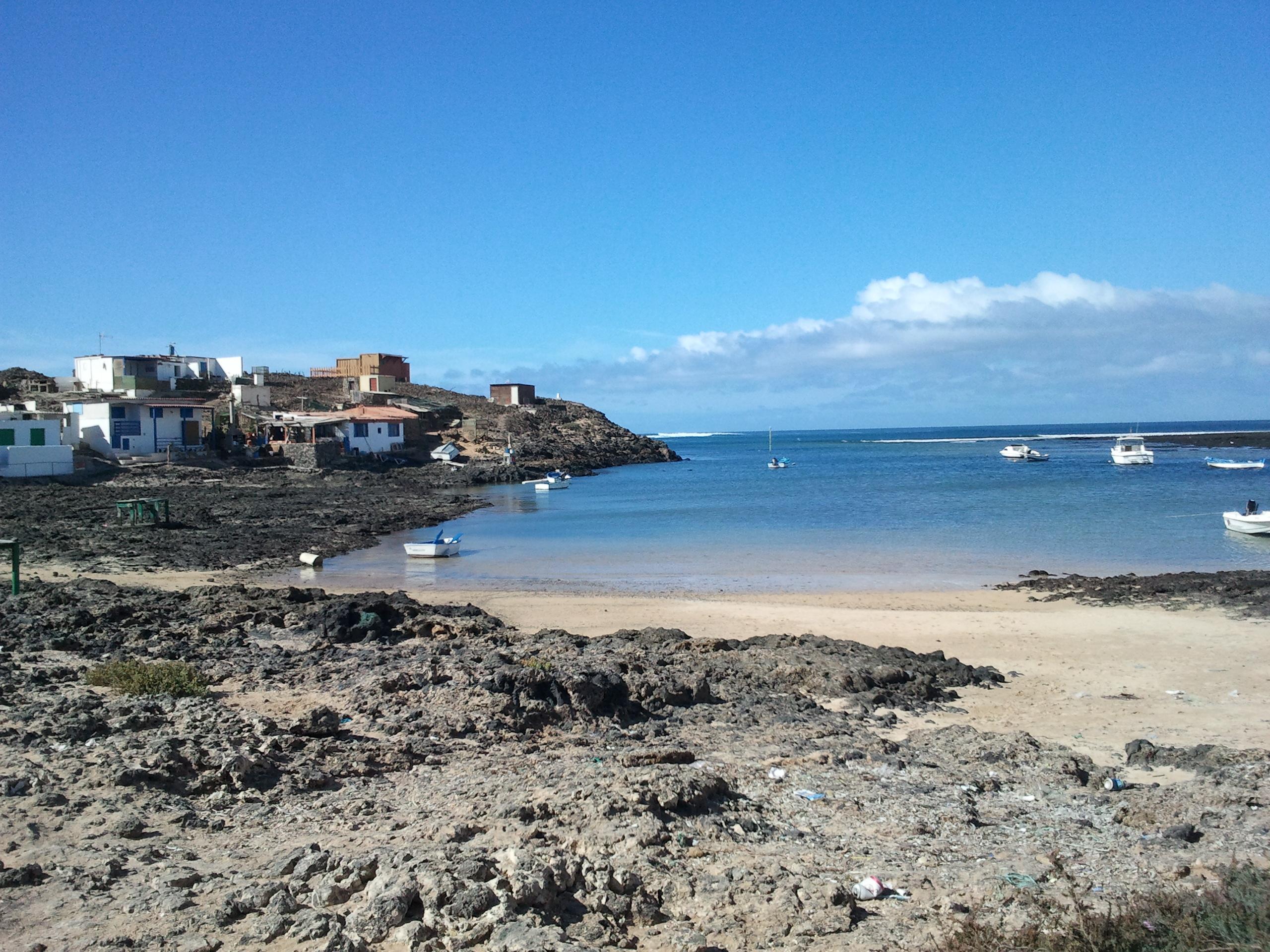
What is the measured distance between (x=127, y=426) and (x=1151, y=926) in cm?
5444

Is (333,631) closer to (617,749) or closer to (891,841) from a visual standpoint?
(617,749)

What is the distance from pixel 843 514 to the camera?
4019 centimetres

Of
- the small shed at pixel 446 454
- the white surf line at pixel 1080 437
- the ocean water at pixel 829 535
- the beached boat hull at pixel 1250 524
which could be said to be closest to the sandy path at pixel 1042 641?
the ocean water at pixel 829 535

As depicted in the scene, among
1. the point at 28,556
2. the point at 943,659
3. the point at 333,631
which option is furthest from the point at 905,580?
the point at 28,556

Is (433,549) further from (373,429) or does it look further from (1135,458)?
(1135,458)

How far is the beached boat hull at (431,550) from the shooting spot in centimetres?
2675

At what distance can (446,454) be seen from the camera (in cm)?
6431

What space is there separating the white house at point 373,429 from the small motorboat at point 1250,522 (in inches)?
1920

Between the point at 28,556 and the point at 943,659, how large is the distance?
901 inches

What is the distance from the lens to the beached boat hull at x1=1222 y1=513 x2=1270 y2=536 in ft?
93.7

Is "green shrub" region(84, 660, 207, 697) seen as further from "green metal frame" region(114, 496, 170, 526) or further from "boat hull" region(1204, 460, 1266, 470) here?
"boat hull" region(1204, 460, 1266, 470)

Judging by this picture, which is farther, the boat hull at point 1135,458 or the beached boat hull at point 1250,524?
the boat hull at point 1135,458

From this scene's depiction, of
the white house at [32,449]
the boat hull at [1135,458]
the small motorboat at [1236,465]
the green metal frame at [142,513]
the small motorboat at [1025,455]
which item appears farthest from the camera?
the small motorboat at [1025,455]

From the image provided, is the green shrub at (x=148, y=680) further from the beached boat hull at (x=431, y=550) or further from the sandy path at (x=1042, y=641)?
the beached boat hull at (x=431, y=550)
